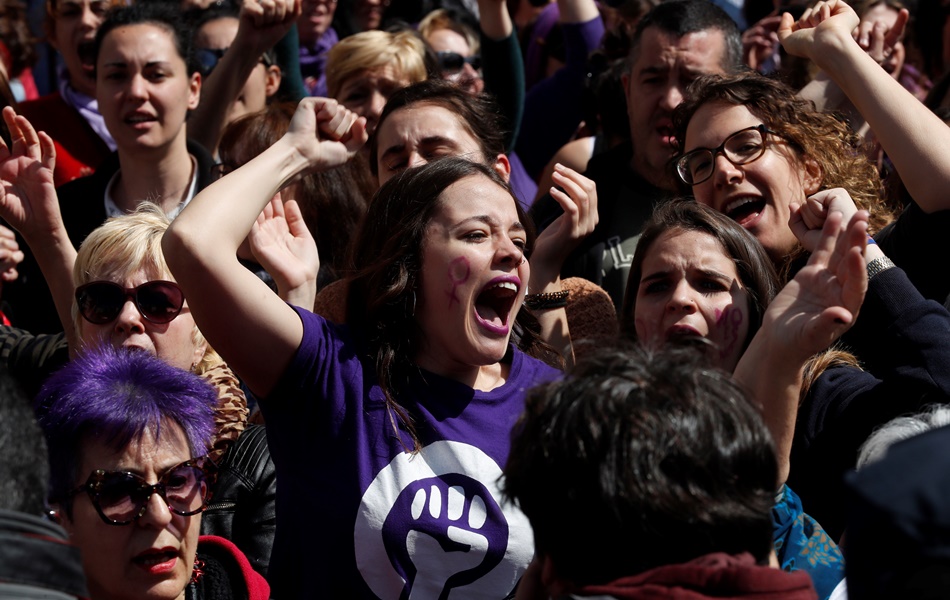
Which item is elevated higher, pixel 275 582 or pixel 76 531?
pixel 76 531

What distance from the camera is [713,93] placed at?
3.55 m

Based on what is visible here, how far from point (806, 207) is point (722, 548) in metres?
1.34

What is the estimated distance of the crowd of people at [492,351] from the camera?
64.1 inches

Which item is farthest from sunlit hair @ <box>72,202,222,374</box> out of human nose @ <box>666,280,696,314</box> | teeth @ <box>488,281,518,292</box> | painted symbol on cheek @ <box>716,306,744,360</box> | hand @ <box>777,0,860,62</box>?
hand @ <box>777,0,860,62</box>

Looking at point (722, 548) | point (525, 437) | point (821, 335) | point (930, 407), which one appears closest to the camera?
point (722, 548)

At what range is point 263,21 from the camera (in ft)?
14.5

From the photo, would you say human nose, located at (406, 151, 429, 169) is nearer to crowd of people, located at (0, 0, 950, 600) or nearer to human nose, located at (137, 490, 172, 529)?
crowd of people, located at (0, 0, 950, 600)

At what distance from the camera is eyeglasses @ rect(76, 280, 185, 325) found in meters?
3.28

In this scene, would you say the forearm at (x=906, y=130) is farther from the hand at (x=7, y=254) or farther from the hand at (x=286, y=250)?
the hand at (x=7, y=254)

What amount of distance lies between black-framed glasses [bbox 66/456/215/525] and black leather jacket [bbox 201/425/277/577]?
1.50ft

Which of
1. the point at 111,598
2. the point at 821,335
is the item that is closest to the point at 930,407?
the point at 821,335

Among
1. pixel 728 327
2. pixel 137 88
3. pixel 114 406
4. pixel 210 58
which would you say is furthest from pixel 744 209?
pixel 210 58

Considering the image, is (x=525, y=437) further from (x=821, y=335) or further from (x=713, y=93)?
(x=713, y=93)

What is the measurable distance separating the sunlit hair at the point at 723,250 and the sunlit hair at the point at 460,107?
2.75 ft
